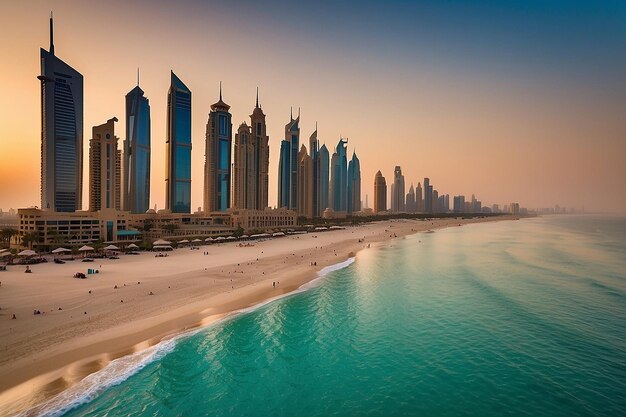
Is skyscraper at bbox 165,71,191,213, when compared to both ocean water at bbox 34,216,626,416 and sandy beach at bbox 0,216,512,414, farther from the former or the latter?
ocean water at bbox 34,216,626,416

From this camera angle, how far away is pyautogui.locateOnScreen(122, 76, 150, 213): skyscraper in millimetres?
150000

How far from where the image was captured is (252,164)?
187 metres

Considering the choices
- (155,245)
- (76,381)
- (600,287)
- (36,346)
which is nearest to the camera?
(76,381)

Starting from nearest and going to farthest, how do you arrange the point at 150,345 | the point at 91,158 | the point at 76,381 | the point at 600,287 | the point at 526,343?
the point at 76,381
the point at 150,345
the point at 526,343
the point at 600,287
the point at 91,158

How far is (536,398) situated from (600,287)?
120 feet

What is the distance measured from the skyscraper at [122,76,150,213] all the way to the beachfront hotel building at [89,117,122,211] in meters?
26.4

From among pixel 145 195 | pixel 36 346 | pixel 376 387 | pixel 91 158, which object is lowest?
pixel 376 387

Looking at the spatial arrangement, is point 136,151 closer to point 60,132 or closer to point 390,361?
point 60,132

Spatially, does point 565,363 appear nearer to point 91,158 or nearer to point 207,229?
point 207,229

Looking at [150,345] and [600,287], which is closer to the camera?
[150,345]

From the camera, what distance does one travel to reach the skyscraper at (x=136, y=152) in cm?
15000

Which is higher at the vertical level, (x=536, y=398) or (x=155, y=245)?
(x=155, y=245)

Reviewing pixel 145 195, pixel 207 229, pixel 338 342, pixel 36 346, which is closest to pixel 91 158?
pixel 145 195

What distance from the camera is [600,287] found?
145ft
